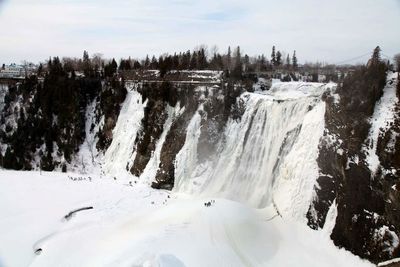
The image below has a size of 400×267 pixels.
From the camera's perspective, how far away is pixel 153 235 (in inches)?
740

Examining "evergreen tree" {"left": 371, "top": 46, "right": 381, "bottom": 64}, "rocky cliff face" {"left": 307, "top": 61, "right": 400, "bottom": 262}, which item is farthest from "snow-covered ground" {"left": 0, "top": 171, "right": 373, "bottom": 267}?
"evergreen tree" {"left": 371, "top": 46, "right": 381, "bottom": 64}

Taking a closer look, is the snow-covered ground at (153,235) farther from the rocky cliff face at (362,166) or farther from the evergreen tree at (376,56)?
the evergreen tree at (376,56)

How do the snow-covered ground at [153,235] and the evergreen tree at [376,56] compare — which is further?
the evergreen tree at [376,56]

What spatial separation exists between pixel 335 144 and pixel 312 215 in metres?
3.71

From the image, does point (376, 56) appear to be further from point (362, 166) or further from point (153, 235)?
point (153, 235)

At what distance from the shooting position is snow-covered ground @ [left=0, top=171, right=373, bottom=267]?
56.1ft

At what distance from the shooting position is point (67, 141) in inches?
1533

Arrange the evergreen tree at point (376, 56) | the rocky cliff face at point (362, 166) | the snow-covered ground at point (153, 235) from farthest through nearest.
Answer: the evergreen tree at point (376, 56), the snow-covered ground at point (153, 235), the rocky cliff face at point (362, 166)

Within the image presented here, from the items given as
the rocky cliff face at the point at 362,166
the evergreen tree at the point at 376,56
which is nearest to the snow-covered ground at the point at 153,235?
the rocky cliff face at the point at 362,166

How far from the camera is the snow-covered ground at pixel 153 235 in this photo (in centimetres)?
1709

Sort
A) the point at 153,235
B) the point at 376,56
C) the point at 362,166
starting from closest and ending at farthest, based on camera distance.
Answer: the point at 362,166, the point at 153,235, the point at 376,56

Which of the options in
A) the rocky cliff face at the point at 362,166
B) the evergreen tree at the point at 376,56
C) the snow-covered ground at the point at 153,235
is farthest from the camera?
the evergreen tree at the point at 376,56

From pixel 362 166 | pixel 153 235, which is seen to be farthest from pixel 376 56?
pixel 153 235

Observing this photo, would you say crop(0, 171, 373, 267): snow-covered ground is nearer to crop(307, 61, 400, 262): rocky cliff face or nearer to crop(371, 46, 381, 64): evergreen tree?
crop(307, 61, 400, 262): rocky cliff face
